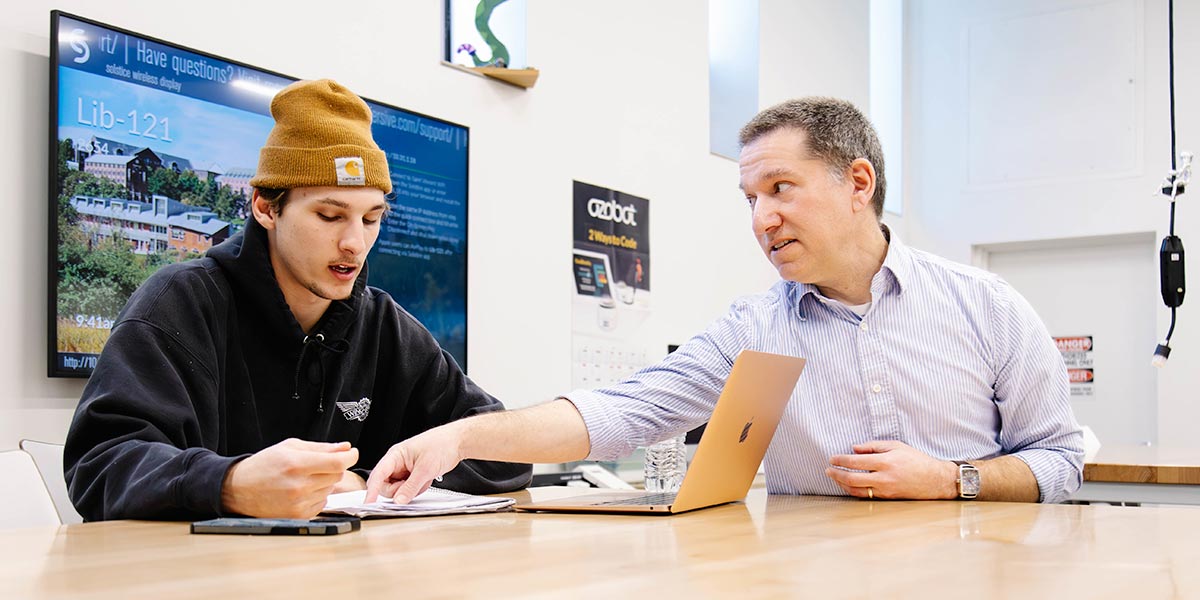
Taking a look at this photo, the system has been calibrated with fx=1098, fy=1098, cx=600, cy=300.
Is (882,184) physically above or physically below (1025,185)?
below

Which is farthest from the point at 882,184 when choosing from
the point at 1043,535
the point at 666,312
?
the point at 666,312

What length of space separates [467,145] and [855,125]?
2112 mm

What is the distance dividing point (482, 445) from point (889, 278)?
2.66 feet

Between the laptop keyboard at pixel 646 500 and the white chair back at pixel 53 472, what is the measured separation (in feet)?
4.43

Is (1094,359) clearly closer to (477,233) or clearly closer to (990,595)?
(477,233)

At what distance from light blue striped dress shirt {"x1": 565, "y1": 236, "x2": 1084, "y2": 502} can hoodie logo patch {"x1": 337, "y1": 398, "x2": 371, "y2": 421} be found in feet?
1.38

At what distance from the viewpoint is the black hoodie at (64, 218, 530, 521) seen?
137 centimetres


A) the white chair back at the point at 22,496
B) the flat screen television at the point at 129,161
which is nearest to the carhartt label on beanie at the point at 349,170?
the white chair back at the point at 22,496

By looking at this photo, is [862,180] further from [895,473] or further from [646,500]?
[646,500]

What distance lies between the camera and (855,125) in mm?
2012

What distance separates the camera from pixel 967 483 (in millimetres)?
1712

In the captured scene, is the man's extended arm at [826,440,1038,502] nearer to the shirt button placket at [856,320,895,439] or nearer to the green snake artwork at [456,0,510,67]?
the shirt button placket at [856,320,895,439]

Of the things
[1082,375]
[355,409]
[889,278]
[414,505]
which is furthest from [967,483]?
[1082,375]

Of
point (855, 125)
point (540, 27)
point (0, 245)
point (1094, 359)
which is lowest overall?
point (1094, 359)
